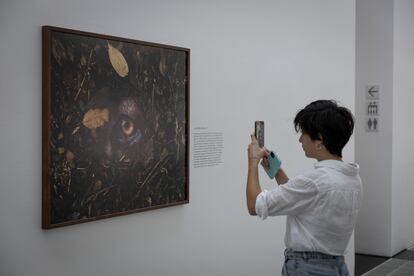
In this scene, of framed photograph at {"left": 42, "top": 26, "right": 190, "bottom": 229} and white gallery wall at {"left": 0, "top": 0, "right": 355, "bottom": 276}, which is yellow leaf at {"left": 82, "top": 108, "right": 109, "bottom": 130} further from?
white gallery wall at {"left": 0, "top": 0, "right": 355, "bottom": 276}

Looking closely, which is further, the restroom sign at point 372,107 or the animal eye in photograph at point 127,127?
the restroom sign at point 372,107

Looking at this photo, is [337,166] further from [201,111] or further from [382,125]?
[382,125]

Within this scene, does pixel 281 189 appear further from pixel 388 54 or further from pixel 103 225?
pixel 388 54

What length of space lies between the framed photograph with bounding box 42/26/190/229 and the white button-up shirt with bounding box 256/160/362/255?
4.55ft

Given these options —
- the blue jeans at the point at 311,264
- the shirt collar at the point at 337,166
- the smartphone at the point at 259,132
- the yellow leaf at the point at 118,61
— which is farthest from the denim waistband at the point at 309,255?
the yellow leaf at the point at 118,61

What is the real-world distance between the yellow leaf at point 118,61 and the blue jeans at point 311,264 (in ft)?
6.00

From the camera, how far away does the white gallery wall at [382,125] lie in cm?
855

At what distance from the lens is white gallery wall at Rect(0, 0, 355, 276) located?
330 cm

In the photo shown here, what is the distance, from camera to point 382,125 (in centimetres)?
865

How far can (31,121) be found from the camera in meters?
3.35

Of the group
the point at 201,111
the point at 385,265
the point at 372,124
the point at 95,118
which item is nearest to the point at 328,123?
the point at 95,118

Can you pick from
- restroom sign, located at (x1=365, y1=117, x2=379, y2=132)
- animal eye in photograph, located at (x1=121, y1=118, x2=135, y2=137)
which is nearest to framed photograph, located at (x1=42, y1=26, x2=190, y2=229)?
animal eye in photograph, located at (x1=121, y1=118, x2=135, y2=137)

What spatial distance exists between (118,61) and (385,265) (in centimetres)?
574

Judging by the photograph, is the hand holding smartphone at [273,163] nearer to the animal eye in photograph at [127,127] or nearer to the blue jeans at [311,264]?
the blue jeans at [311,264]
